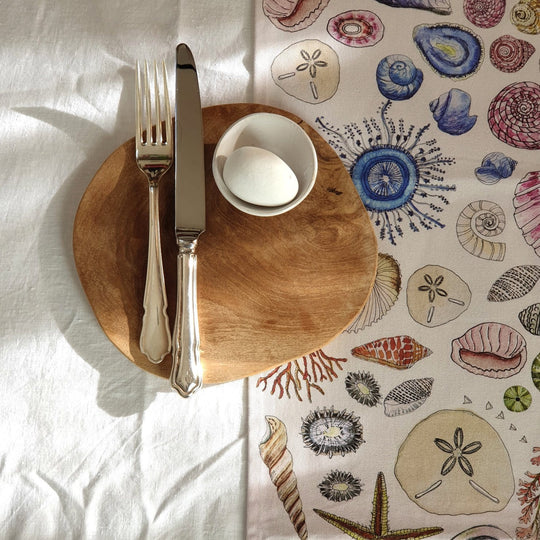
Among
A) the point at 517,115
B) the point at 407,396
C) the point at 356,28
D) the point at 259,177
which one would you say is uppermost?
the point at 356,28

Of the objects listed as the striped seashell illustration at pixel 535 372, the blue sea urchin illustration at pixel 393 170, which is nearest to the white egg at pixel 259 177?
the blue sea urchin illustration at pixel 393 170

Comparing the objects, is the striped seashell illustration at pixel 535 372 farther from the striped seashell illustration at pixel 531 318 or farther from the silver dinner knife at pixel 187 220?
the silver dinner knife at pixel 187 220

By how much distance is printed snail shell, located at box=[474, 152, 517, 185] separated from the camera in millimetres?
692

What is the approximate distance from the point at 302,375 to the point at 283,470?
0.33 feet

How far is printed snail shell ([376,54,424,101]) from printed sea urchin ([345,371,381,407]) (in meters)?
0.32

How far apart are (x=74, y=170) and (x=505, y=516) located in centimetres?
59

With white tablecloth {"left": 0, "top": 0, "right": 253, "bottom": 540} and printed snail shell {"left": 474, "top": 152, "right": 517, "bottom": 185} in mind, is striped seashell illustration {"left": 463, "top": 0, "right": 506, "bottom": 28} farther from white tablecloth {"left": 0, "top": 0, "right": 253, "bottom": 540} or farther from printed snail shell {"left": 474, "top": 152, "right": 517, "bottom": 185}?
white tablecloth {"left": 0, "top": 0, "right": 253, "bottom": 540}

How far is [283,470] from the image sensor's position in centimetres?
64

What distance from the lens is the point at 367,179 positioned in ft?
2.23

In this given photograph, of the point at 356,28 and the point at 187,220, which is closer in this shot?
the point at 187,220

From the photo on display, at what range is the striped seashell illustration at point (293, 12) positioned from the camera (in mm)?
720

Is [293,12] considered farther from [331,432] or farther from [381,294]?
[331,432]

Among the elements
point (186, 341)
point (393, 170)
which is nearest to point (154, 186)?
point (186, 341)

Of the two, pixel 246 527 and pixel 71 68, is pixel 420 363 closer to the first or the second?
pixel 246 527
